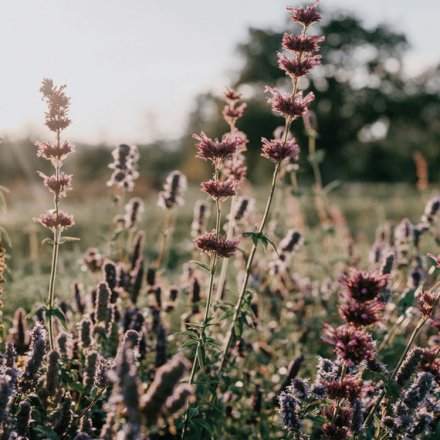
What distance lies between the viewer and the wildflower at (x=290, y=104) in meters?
2.35

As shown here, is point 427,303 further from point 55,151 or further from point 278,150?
point 55,151

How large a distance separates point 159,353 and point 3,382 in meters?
1.20

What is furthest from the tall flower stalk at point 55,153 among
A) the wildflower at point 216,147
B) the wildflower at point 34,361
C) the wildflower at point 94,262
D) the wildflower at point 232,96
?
the wildflower at point 94,262

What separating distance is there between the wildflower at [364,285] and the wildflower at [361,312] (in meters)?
0.02

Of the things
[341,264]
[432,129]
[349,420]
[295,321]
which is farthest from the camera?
[432,129]

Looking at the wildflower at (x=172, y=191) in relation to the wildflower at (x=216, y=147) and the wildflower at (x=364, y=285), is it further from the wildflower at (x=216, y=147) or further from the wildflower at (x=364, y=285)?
the wildflower at (x=364, y=285)

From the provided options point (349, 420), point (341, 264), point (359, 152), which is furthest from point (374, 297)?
point (359, 152)

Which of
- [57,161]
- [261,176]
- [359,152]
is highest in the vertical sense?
[359,152]

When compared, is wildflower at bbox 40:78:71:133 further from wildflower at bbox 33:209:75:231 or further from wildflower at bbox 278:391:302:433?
wildflower at bbox 278:391:302:433

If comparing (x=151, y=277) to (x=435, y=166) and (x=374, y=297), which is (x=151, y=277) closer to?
(x=374, y=297)

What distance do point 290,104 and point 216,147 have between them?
0.38 m

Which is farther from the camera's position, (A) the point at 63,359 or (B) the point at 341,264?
(B) the point at 341,264

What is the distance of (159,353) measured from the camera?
9.33 feet

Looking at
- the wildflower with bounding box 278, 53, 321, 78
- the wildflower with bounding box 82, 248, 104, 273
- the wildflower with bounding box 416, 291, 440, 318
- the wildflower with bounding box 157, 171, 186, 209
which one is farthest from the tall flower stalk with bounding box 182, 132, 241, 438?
the wildflower with bounding box 82, 248, 104, 273
